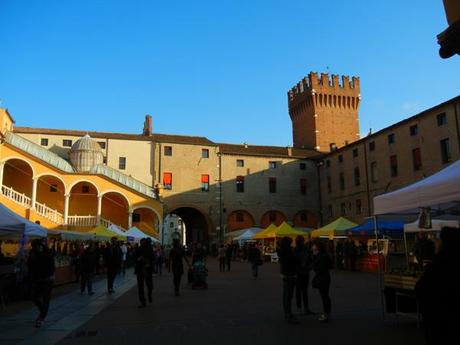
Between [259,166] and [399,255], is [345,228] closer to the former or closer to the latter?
[399,255]

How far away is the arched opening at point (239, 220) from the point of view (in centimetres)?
5156

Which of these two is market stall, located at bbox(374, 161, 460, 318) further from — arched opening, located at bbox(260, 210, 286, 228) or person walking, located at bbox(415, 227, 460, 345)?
arched opening, located at bbox(260, 210, 286, 228)

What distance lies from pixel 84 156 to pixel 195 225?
1942 cm

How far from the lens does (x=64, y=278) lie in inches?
768

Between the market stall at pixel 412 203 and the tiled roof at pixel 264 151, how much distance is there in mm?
43810

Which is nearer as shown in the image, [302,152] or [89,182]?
[89,182]

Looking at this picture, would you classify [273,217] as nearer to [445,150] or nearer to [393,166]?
[393,166]

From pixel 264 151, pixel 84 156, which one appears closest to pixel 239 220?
pixel 264 151

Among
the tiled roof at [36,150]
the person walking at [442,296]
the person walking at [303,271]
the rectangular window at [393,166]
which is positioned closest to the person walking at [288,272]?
the person walking at [303,271]

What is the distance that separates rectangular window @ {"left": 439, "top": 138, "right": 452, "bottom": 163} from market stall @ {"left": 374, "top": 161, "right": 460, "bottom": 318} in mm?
26212

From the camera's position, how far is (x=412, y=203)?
805cm

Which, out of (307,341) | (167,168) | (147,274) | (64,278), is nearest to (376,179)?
(167,168)

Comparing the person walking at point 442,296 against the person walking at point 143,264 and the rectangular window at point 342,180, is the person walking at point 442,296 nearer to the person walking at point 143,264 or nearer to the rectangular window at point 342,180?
the person walking at point 143,264

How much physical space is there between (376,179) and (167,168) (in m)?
21.8
